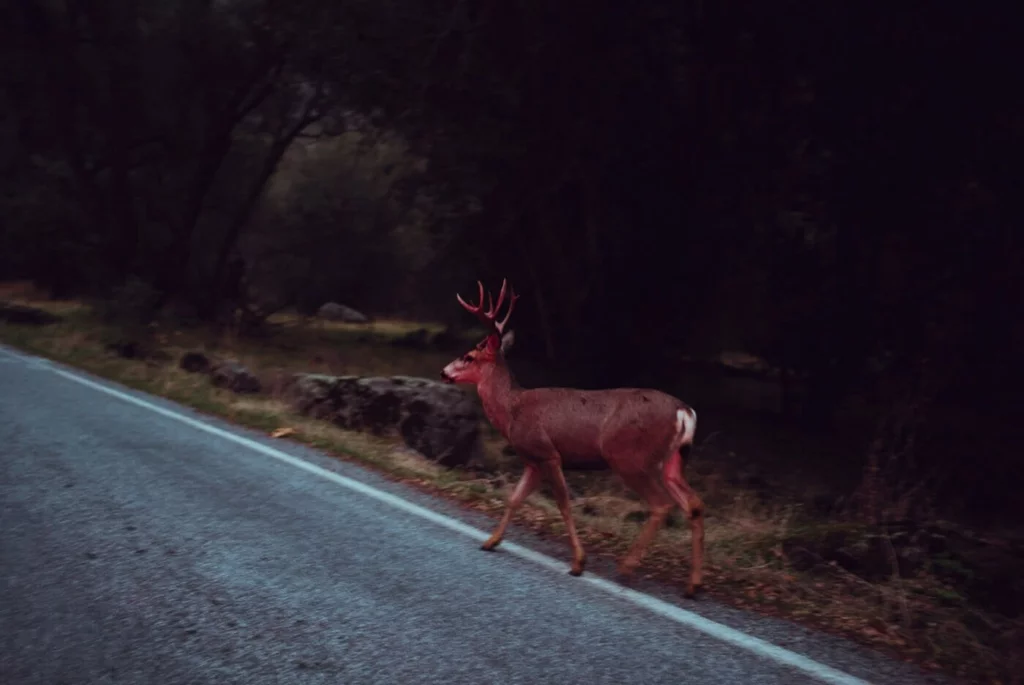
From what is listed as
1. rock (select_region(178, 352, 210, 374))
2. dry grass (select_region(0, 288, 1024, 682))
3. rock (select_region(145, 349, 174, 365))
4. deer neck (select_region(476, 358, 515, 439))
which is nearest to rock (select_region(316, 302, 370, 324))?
rock (select_region(145, 349, 174, 365))

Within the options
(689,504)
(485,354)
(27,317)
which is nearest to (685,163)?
(485,354)

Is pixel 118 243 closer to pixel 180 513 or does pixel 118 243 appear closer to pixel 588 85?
pixel 588 85

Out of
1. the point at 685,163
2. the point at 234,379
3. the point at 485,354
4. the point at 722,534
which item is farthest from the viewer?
the point at 685,163

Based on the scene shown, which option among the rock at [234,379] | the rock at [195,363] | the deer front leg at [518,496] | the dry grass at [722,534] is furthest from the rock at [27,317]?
the deer front leg at [518,496]

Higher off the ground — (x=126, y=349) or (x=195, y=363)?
(x=195, y=363)

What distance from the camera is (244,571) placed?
5.41 meters

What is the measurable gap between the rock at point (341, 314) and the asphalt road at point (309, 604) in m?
28.9

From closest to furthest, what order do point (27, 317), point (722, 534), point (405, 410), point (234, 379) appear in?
point (722, 534)
point (405, 410)
point (234, 379)
point (27, 317)

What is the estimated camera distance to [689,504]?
17.7ft

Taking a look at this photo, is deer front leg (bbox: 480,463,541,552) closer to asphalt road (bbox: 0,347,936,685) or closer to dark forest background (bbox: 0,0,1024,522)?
asphalt road (bbox: 0,347,936,685)

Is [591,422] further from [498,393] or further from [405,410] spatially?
[405,410]

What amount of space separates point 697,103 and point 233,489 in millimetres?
9542

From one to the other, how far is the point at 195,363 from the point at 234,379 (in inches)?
85.7

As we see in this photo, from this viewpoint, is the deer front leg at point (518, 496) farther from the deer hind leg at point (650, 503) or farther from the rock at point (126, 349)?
the rock at point (126, 349)
